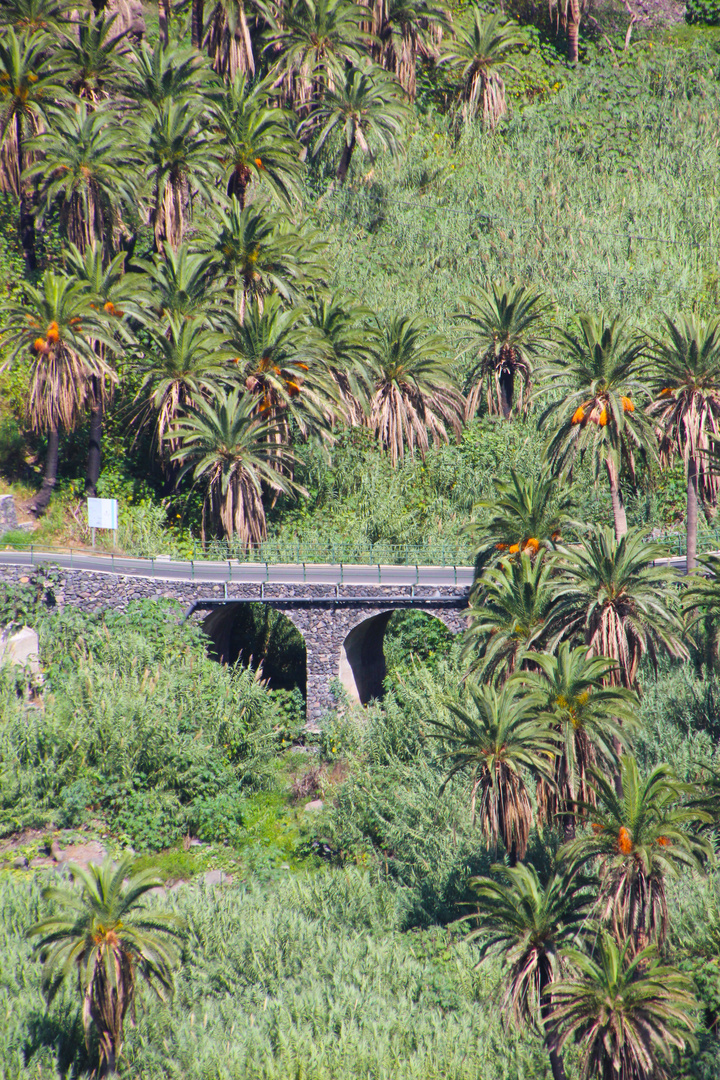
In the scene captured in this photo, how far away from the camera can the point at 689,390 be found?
33.7 metres

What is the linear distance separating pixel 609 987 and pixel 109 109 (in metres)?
39.6

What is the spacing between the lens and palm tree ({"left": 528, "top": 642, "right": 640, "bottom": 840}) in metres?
22.9

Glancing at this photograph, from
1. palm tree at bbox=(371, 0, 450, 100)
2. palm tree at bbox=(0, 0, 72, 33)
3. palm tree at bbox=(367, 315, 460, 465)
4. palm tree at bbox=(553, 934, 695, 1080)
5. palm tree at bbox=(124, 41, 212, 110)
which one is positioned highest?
palm tree at bbox=(371, 0, 450, 100)

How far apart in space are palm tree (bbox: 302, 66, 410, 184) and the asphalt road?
25099mm

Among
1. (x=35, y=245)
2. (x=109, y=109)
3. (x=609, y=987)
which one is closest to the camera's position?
(x=609, y=987)

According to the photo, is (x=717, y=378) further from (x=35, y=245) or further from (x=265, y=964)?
(x=35, y=245)

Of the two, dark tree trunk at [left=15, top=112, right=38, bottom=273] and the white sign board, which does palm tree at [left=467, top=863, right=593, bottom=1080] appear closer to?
the white sign board

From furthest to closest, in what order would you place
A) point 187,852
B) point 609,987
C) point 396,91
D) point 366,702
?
point 396,91, point 366,702, point 187,852, point 609,987

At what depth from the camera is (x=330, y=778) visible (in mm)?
33281

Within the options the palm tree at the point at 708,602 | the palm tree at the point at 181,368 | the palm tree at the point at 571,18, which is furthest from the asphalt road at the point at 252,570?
the palm tree at the point at 571,18

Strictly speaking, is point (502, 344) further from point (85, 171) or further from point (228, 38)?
point (228, 38)

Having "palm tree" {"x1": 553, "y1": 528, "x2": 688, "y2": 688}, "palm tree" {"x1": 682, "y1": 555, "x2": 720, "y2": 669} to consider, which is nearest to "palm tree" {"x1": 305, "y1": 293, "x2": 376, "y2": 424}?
"palm tree" {"x1": 553, "y1": 528, "x2": 688, "y2": 688}

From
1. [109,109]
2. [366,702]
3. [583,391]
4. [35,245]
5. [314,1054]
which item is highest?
[109,109]

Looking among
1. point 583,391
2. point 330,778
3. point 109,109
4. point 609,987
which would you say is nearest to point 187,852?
point 330,778
